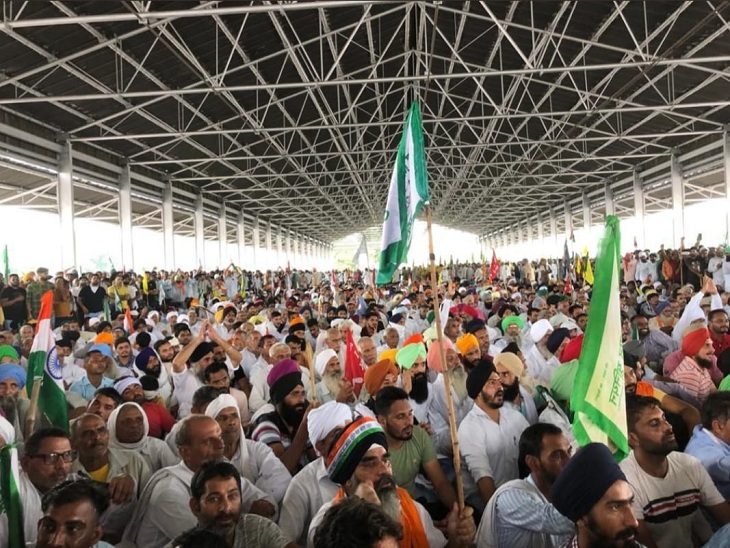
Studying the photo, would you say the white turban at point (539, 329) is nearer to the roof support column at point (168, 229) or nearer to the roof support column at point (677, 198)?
the roof support column at point (677, 198)

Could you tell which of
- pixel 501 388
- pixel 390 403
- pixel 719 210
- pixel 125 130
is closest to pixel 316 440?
pixel 390 403

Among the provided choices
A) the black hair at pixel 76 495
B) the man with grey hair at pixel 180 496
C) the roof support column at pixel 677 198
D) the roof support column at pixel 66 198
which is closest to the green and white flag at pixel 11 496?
the black hair at pixel 76 495

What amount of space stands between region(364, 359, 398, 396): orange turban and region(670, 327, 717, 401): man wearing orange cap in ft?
7.60

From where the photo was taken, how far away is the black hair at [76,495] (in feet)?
8.79

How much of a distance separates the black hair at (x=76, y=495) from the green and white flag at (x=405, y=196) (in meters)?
2.10

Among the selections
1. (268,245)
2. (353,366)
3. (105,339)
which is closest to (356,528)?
(353,366)

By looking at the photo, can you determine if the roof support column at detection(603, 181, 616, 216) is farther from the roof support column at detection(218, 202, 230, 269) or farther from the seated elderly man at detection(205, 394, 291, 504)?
the seated elderly man at detection(205, 394, 291, 504)

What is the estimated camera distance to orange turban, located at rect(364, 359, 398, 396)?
4988 millimetres

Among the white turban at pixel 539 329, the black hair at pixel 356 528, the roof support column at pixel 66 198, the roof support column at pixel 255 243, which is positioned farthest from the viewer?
the roof support column at pixel 255 243

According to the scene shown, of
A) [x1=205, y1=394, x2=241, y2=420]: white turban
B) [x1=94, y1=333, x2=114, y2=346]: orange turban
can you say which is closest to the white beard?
[x1=205, y1=394, x2=241, y2=420]: white turban

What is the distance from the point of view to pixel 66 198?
1717 centimetres

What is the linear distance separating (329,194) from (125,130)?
17901 mm

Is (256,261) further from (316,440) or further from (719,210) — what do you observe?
Result: (316,440)

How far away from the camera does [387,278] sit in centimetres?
443
